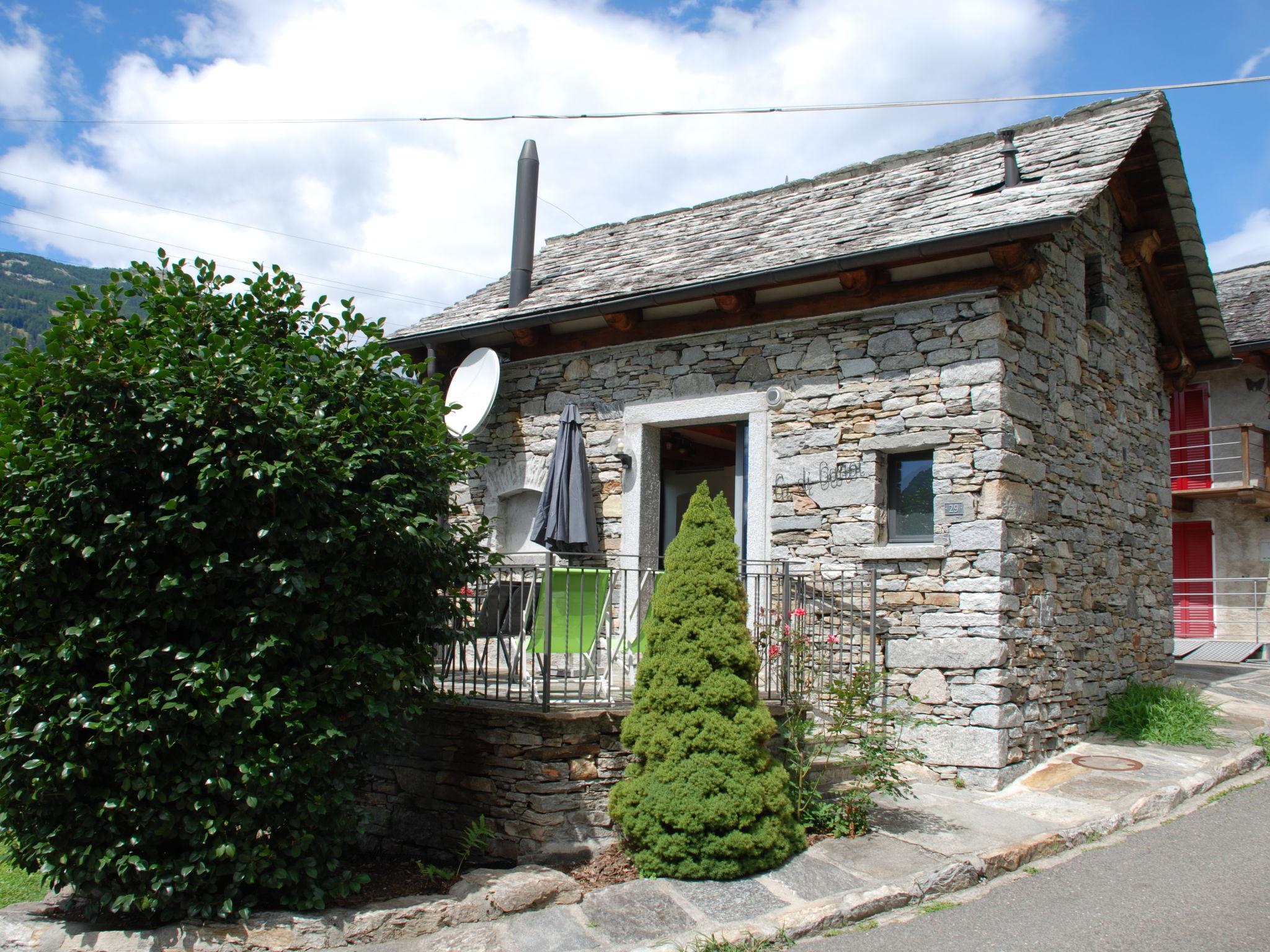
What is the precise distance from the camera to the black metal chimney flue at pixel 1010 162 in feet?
24.4

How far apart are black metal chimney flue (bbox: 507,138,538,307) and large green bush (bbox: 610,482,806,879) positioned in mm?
5101

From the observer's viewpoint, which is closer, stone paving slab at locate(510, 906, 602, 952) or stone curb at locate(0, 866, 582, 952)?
stone curb at locate(0, 866, 582, 952)

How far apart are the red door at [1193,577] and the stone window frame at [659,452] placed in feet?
37.4

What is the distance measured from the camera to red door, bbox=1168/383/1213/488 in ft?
51.6

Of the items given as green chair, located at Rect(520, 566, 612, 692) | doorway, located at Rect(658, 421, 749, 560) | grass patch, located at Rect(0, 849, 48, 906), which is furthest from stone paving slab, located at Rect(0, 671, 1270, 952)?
doorway, located at Rect(658, 421, 749, 560)

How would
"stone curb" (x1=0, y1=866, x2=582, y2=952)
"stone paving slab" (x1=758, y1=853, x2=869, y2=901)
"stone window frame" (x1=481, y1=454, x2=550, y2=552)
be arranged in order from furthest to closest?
"stone window frame" (x1=481, y1=454, x2=550, y2=552)
"stone paving slab" (x1=758, y1=853, x2=869, y2=901)
"stone curb" (x1=0, y1=866, x2=582, y2=952)

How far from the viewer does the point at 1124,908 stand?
14.4 ft

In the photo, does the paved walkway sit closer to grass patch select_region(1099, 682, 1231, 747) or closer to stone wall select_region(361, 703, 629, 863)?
grass patch select_region(1099, 682, 1231, 747)

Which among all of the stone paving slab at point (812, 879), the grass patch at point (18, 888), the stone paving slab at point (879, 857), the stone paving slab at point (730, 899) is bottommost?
the grass patch at point (18, 888)

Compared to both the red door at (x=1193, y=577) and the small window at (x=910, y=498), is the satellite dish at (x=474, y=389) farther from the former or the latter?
the red door at (x=1193, y=577)

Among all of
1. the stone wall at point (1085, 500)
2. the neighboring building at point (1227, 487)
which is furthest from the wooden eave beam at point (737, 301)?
the neighboring building at point (1227, 487)

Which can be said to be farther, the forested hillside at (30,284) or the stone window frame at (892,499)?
the forested hillside at (30,284)

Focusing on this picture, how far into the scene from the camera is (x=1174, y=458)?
16.2 m

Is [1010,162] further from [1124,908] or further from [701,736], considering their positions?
[1124,908]
